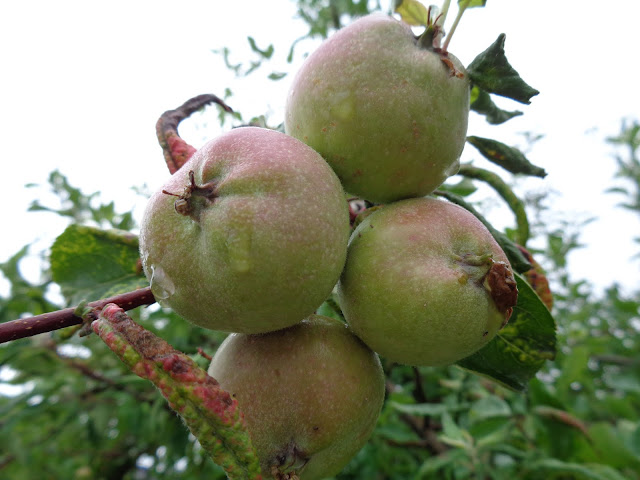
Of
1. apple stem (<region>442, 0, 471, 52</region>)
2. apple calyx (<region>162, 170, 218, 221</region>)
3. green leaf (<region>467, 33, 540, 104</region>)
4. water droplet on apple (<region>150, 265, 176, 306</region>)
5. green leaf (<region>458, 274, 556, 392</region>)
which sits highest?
apple stem (<region>442, 0, 471, 52</region>)

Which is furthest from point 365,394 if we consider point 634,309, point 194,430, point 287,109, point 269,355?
point 634,309

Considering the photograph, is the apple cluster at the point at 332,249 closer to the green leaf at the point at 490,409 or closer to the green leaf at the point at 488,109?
the green leaf at the point at 488,109

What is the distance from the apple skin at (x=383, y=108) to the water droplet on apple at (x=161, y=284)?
1.78 ft

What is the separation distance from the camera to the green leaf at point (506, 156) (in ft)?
5.32

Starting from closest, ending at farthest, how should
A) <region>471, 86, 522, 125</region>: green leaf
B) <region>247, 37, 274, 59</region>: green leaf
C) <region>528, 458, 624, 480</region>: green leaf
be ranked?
1. <region>471, 86, 522, 125</region>: green leaf
2. <region>528, 458, 624, 480</region>: green leaf
3. <region>247, 37, 274, 59</region>: green leaf

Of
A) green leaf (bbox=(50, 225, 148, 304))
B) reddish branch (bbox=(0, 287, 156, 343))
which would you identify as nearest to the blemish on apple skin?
reddish branch (bbox=(0, 287, 156, 343))

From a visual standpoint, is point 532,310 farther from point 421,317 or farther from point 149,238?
point 149,238

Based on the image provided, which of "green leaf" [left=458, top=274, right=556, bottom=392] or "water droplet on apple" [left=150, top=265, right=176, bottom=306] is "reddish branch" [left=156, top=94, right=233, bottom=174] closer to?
"water droplet on apple" [left=150, top=265, right=176, bottom=306]

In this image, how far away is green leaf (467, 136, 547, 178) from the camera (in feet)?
5.32

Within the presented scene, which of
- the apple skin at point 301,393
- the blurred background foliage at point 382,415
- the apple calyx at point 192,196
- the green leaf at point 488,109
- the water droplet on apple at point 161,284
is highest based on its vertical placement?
the apple calyx at point 192,196

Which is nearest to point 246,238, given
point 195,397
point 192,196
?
point 192,196

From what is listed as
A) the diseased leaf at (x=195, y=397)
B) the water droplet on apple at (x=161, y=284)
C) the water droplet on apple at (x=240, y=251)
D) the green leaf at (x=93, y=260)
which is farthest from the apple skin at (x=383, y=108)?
the green leaf at (x=93, y=260)

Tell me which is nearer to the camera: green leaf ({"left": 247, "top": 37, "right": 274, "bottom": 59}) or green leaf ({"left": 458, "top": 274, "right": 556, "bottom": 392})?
green leaf ({"left": 458, "top": 274, "right": 556, "bottom": 392})

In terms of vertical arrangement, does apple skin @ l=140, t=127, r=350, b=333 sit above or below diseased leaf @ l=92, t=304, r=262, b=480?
above
